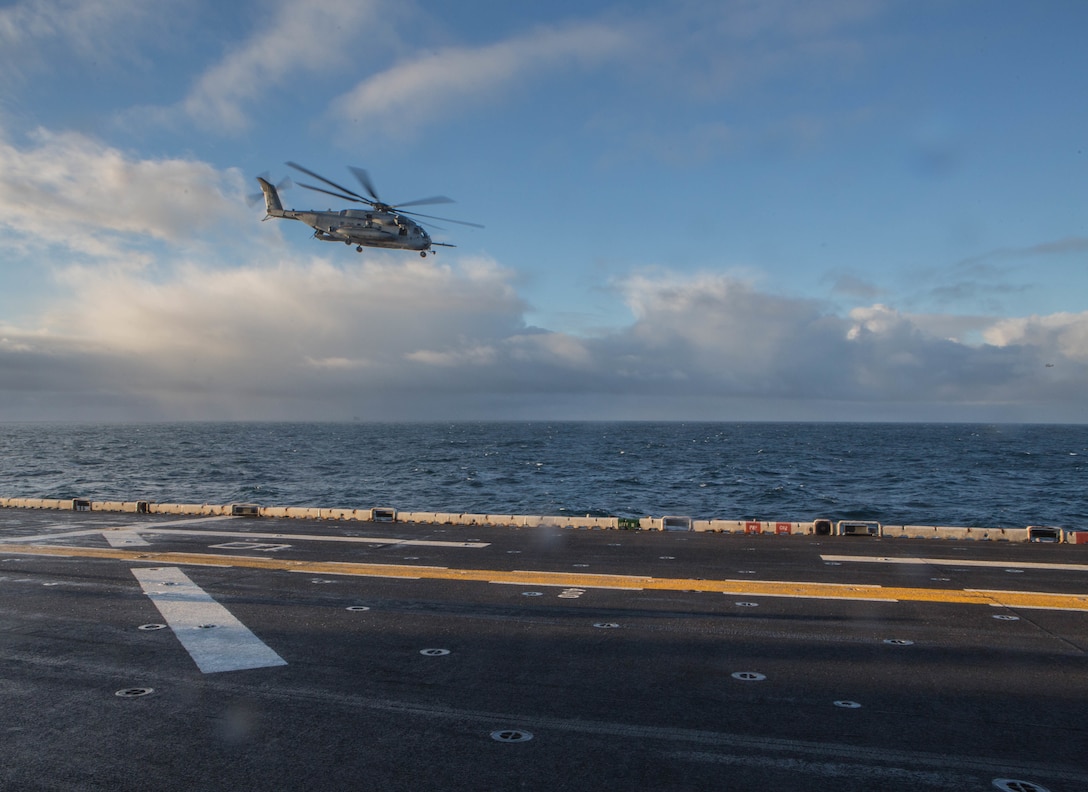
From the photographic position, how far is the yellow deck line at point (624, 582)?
1580 cm

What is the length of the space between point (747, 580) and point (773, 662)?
21.8 ft

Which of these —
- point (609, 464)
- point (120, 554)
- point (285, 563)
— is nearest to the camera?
point (285, 563)

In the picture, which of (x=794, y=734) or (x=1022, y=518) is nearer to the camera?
(x=794, y=734)

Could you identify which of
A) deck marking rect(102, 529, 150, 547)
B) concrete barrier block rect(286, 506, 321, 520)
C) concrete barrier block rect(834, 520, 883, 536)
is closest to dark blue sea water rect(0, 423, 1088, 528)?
concrete barrier block rect(286, 506, 321, 520)

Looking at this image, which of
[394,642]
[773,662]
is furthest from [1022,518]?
[394,642]

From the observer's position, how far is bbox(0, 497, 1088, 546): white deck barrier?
25.1m

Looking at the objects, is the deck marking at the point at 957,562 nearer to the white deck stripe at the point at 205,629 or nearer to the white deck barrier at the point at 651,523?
the white deck barrier at the point at 651,523

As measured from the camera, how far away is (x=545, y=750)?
8242 mm

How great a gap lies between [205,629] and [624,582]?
30.6ft

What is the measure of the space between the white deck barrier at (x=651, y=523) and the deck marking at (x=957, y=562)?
417 centimetres

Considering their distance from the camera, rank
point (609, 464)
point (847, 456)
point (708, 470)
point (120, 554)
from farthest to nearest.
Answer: point (847, 456), point (609, 464), point (708, 470), point (120, 554)

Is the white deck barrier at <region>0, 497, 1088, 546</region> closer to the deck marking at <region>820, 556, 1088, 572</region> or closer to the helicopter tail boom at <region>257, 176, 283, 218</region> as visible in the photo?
the deck marking at <region>820, 556, 1088, 572</region>

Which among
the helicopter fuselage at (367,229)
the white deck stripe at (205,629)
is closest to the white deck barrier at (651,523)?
the helicopter fuselage at (367,229)

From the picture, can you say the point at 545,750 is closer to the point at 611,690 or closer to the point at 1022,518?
the point at 611,690
